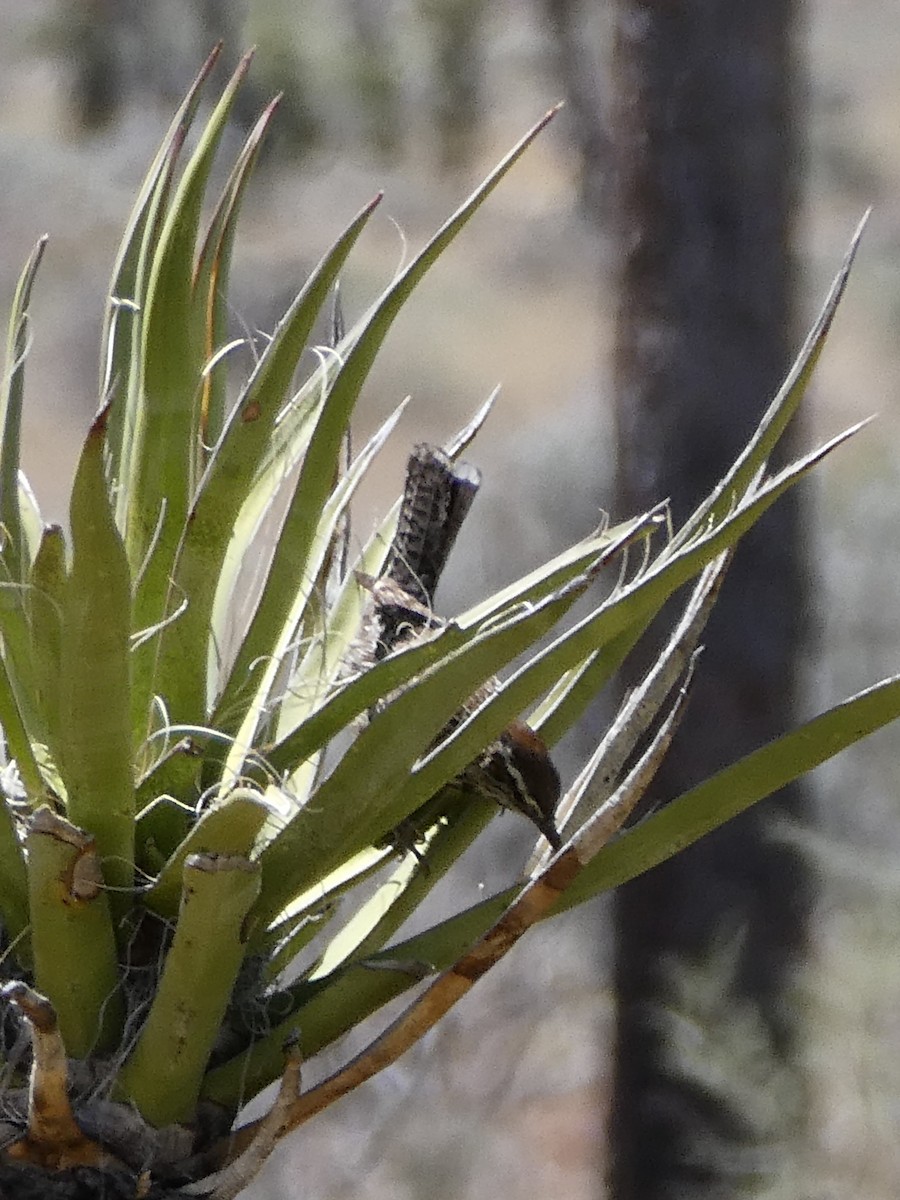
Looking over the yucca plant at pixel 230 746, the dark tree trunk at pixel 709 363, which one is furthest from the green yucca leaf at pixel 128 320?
the dark tree trunk at pixel 709 363

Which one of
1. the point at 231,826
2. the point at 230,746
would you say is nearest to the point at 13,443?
the point at 230,746

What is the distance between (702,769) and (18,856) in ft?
4.18

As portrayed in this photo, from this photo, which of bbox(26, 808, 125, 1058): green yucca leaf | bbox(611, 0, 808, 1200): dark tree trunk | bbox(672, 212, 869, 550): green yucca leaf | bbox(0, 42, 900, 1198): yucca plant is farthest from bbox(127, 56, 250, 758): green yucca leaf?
bbox(611, 0, 808, 1200): dark tree trunk

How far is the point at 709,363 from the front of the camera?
1725mm

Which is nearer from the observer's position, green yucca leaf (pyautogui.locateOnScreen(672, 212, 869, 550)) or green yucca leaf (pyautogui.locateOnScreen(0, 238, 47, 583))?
green yucca leaf (pyautogui.locateOnScreen(672, 212, 869, 550))

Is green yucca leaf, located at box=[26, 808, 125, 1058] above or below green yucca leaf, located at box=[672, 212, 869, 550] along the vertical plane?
below

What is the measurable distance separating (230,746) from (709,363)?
3.94 feet

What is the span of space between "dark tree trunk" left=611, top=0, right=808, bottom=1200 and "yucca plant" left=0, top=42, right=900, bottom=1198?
3.51 feet

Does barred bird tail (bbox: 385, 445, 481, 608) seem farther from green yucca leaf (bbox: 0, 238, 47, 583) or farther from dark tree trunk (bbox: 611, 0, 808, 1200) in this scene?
dark tree trunk (bbox: 611, 0, 808, 1200)

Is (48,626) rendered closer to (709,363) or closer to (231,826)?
(231,826)

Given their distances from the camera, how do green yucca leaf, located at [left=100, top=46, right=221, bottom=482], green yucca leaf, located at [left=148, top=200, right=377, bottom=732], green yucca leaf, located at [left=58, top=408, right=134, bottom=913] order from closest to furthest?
green yucca leaf, located at [left=58, top=408, right=134, bottom=913] → green yucca leaf, located at [left=148, top=200, right=377, bottom=732] → green yucca leaf, located at [left=100, top=46, right=221, bottom=482]

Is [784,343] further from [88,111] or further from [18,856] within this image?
Answer: [88,111]

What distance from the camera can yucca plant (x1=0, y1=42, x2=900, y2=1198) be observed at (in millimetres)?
504

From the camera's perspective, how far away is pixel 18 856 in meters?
0.57
